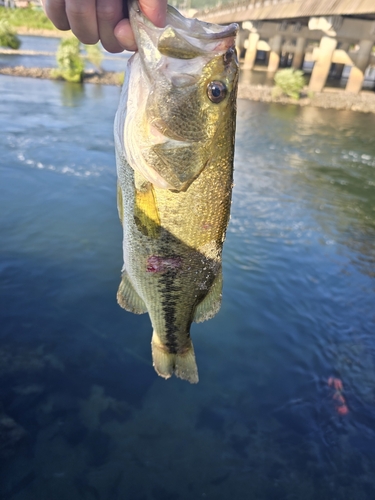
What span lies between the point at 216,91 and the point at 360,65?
88.2 ft

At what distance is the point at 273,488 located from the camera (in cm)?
420

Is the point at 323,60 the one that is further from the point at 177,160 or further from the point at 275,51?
the point at 177,160

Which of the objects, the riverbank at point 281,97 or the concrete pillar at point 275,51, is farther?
the concrete pillar at point 275,51

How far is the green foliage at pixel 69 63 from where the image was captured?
22.0m

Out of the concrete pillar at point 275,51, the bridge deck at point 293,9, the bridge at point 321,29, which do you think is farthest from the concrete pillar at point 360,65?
the concrete pillar at point 275,51

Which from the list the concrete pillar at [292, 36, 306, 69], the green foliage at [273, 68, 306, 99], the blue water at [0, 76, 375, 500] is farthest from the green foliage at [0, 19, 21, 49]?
the blue water at [0, 76, 375, 500]

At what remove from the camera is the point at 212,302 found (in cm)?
246

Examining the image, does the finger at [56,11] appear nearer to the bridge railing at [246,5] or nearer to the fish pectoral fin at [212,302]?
the fish pectoral fin at [212,302]

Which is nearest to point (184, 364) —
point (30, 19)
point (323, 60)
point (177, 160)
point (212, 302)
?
point (212, 302)

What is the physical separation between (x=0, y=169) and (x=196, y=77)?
9936 millimetres

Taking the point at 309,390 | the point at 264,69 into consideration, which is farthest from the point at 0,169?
the point at 264,69

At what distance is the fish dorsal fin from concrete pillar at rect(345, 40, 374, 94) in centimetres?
2557

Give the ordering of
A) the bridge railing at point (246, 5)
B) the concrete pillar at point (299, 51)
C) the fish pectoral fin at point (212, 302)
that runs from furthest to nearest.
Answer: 1. the concrete pillar at point (299, 51)
2. the bridge railing at point (246, 5)
3. the fish pectoral fin at point (212, 302)

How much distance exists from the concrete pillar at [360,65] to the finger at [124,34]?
1015 inches
